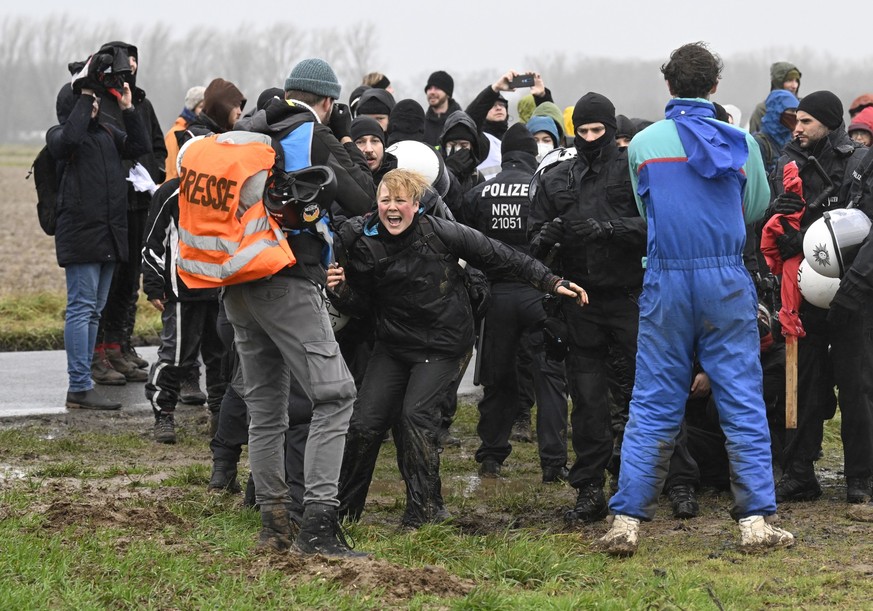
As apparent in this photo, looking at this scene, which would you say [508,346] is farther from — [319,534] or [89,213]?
[89,213]

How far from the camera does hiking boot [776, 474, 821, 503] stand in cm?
713

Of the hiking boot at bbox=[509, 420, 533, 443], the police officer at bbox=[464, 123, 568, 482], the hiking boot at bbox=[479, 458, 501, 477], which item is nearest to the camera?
the police officer at bbox=[464, 123, 568, 482]

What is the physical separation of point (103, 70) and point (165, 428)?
2.67 metres

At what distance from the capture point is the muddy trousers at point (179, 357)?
881 cm

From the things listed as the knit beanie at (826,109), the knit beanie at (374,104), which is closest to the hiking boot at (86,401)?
the knit beanie at (374,104)

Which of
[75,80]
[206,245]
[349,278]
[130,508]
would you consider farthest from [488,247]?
[75,80]

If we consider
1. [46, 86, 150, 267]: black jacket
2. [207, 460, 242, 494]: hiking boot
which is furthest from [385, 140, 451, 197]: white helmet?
[46, 86, 150, 267]: black jacket

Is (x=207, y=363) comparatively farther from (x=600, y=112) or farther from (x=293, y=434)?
(x=600, y=112)

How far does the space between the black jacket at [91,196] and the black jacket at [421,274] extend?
12.0 ft

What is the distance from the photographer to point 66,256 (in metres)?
9.56

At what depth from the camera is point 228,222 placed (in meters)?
5.26

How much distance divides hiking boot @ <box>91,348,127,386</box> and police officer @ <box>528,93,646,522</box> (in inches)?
212

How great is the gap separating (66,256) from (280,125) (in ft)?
15.0

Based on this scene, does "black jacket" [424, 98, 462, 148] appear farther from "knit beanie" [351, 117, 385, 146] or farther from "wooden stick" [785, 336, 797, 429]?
"wooden stick" [785, 336, 797, 429]
